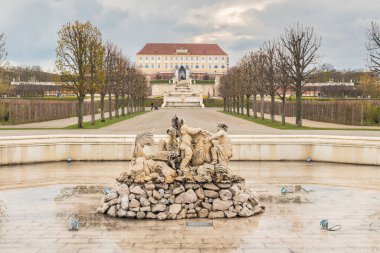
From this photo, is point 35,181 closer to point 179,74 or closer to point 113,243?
point 113,243

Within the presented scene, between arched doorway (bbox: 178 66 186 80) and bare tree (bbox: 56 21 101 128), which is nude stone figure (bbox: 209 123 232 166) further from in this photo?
arched doorway (bbox: 178 66 186 80)

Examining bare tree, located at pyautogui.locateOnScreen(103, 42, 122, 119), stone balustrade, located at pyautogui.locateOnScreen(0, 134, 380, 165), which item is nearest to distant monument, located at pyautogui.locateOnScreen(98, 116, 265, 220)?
stone balustrade, located at pyautogui.locateOnScreen(0, 134, 380, 165)

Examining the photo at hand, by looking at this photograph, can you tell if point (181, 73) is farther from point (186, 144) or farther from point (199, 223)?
point (199, 223)

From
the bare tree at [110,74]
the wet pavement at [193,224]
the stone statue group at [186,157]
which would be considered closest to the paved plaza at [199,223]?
Result: the wet pavement at [193,224]

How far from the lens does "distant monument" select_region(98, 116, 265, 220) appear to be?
13078 millimetres

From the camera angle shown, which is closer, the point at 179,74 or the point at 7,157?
the point at 7,157

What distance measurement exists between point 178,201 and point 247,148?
34.6ft

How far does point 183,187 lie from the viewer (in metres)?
13.4

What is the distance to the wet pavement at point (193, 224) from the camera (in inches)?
412

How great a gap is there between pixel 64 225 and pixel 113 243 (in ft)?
6.24

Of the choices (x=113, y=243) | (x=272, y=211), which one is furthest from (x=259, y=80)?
(x=113, y=243)

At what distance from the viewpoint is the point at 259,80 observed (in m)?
57.5

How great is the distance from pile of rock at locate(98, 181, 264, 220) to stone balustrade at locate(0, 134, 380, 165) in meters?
9.64

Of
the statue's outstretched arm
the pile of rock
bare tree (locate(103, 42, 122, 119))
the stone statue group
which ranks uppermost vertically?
bare tree (locate(103, 42, 122, 119))
